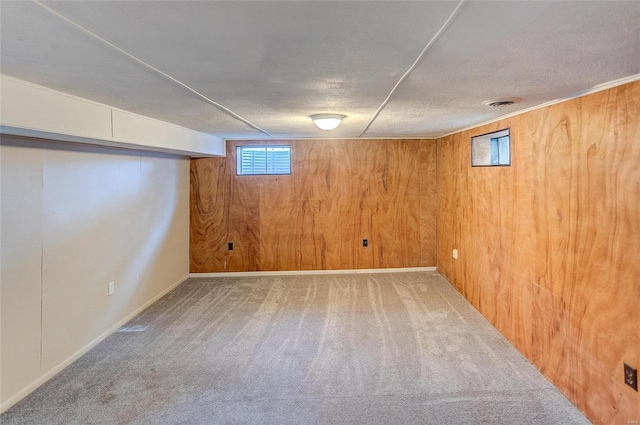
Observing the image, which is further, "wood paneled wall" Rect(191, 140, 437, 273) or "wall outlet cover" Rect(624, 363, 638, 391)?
"wood paneled wall" Rect(191, 140, 437, 273)

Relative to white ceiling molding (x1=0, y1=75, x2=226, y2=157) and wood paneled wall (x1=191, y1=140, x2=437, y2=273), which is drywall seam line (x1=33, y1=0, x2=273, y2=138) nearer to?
white ceiling molding (x1=0, y1=75, x2=226, y2=157)

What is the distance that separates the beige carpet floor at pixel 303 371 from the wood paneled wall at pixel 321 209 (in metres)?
1.27

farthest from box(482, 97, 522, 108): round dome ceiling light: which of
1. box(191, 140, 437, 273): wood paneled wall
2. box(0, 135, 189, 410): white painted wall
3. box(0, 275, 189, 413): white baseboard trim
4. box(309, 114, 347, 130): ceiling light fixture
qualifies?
box(0, 275, 189, 413): white baseboard trim

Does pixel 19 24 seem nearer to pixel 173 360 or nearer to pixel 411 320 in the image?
pixel 173 360

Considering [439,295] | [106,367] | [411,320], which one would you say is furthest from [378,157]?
[106,367]

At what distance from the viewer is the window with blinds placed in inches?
209

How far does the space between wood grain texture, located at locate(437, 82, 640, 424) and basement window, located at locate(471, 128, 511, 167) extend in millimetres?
84

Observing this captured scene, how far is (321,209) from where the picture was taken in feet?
17.5

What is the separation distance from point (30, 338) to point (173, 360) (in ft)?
3.21

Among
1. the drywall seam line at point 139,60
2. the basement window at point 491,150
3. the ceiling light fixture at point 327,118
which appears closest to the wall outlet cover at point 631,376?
the basement window at point 491,150

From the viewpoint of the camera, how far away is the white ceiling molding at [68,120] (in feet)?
5.89

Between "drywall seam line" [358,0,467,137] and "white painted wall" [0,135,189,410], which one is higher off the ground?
"drywall seam line" [358,0,467,137]

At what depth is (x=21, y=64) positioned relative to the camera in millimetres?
1542

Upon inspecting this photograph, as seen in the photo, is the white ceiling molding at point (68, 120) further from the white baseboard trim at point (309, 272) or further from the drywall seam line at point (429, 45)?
the white baseboard trim at point (309, 272)
